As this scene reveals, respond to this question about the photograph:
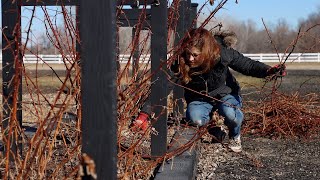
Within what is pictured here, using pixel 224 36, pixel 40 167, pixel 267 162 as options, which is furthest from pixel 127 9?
pixel 40 167

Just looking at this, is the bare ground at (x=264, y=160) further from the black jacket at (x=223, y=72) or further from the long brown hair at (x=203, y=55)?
the long brown hair at (x=203, y=55)

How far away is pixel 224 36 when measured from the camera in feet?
20.0

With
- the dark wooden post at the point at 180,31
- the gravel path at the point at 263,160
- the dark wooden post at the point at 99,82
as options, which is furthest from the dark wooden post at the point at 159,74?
the dark wooden post at the point at 180,31

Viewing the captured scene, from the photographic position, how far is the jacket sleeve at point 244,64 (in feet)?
18.9

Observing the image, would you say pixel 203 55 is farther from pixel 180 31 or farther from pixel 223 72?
pixel 180 31

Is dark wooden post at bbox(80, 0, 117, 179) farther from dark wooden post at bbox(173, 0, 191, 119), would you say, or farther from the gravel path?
dark wooden post at bbox(173, 0, 191, 119)

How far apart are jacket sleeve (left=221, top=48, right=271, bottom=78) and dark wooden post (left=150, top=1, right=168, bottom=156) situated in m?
1.57

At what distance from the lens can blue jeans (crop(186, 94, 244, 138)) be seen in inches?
228

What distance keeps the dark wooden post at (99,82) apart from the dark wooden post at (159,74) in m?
1.91

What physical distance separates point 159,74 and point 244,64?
5.63ft

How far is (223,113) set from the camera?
5.82m

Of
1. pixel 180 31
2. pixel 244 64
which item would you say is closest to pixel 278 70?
pixel 244 64

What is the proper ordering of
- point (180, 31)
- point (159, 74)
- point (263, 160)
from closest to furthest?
1. point (159, 74)
2. point (263, 160)
3. point (180, 31)

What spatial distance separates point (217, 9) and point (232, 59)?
187cm
